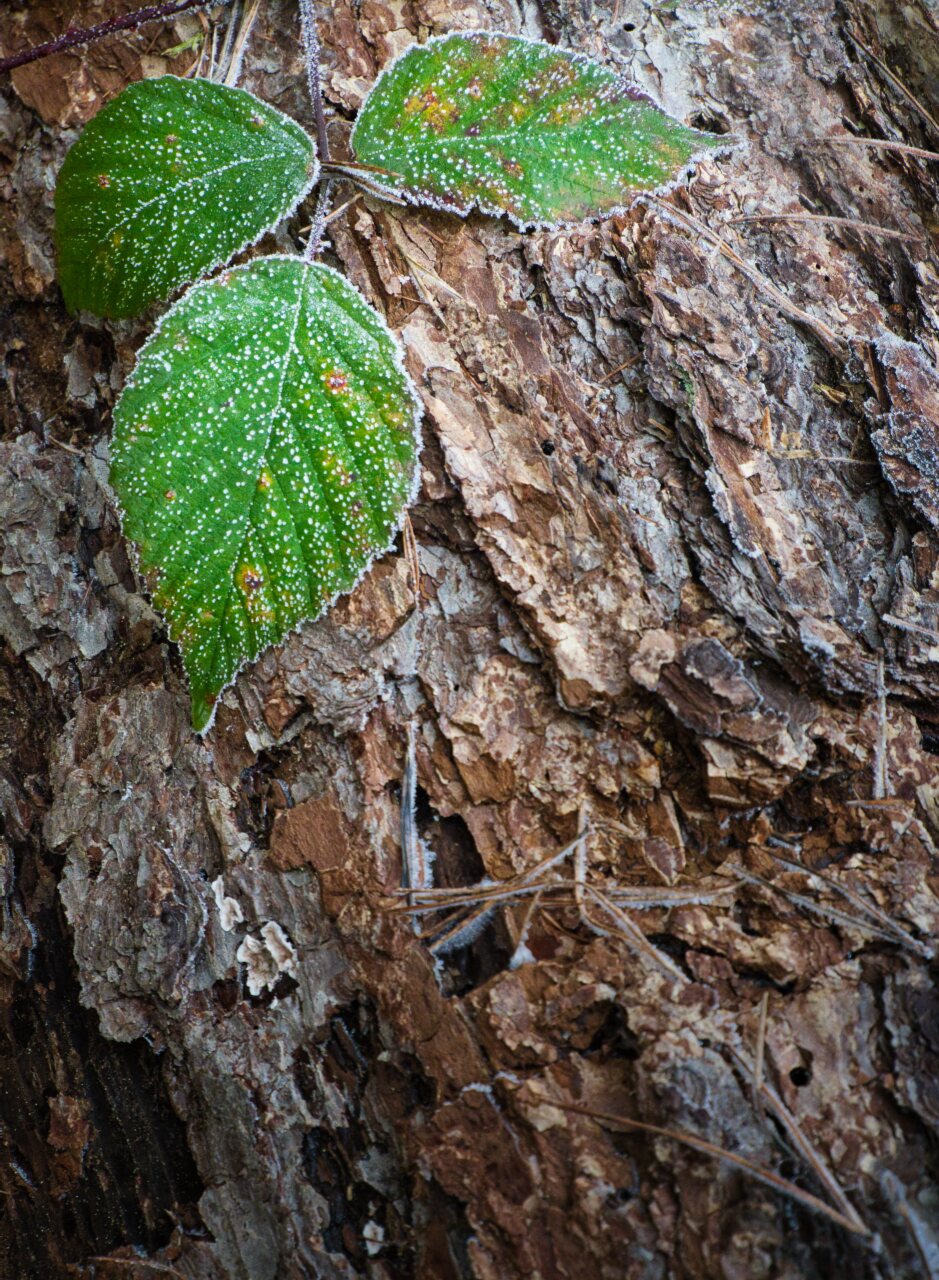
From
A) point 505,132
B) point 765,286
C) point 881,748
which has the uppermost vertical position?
point 505,132

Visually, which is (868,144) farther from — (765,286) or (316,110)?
(316,110)

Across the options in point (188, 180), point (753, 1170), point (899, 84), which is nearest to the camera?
point (753, 1170)

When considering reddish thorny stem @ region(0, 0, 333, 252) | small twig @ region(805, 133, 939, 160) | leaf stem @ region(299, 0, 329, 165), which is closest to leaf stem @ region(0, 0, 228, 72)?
reddish thorny stem @ region(0, 0, 333, 252)

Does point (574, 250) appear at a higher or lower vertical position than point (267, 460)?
higher

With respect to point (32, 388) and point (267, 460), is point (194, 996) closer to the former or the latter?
point (267, 460)

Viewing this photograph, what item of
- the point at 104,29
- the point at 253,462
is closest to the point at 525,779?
the point at 253,462

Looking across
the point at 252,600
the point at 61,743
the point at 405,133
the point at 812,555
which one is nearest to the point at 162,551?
the point at 252,600

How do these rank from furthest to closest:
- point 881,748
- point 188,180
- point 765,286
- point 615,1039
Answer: point 765,286 → point 188,180 → point 881,748 → point 615,1039
